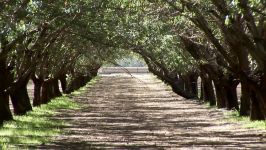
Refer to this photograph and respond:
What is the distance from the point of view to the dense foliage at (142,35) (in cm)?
1639

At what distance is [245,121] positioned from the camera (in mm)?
24594

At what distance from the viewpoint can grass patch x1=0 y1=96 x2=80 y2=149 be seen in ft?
58.1

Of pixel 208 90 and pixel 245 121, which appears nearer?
pixel 245 121

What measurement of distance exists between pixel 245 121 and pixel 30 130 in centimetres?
865

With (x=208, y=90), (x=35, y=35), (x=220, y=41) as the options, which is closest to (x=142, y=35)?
(x=35, y=35)

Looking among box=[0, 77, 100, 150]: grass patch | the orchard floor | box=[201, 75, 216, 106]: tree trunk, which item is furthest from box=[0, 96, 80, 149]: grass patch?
box=[201, 75, 216, 106]: tree trunk

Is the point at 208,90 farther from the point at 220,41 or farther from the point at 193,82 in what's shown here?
the point at 193,82

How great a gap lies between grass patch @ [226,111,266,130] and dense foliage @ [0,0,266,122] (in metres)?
0.41

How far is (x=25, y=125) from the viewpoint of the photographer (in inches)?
908

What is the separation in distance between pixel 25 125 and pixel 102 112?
9.65m

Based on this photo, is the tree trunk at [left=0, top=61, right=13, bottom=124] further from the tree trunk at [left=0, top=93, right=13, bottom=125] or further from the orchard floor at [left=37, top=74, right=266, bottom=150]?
the orchard floor at [left=37, top=74, right=266, bottom=150]

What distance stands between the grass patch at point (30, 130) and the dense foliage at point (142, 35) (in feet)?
3.26

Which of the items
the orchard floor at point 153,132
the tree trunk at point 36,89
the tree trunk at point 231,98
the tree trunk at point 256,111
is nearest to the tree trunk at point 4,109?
the orchard floor at point 153,132

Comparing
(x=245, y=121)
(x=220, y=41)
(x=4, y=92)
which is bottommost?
(x=245, y=121)
